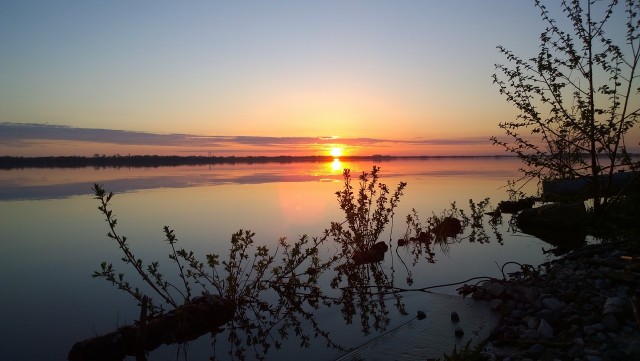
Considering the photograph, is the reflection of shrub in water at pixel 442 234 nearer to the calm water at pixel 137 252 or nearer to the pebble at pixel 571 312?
the calm water at pixel 137 252

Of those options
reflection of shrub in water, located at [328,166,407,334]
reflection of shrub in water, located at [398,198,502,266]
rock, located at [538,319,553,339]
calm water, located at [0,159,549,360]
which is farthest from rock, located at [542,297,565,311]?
reflection of shrub in water, located at [398,198,502,266]

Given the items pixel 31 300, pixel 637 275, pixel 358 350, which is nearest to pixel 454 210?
pixel 637 275

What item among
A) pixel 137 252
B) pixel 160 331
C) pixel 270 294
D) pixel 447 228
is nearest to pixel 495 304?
pixel 270 294

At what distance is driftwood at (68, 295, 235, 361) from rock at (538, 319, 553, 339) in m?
5.19

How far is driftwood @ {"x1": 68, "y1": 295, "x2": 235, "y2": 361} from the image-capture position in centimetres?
621

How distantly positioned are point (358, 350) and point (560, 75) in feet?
40.0

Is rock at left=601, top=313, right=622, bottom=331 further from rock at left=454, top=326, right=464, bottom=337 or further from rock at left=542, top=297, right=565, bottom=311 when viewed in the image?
rock at left=454, top=326, right=464, bottom=337

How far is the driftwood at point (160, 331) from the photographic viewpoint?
6207 millimetres

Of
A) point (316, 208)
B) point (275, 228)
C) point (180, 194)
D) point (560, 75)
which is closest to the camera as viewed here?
point (560, 75)

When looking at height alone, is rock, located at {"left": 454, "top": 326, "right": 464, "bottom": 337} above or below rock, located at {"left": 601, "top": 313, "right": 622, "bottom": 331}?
below

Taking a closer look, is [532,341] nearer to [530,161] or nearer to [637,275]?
[637,275]

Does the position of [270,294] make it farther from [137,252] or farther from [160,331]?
[137,252]

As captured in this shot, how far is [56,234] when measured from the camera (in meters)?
15.1

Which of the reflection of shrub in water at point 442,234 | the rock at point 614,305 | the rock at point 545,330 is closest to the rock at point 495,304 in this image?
the rock at point 545,330
